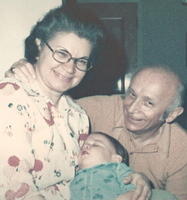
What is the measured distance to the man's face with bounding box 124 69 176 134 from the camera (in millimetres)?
1977

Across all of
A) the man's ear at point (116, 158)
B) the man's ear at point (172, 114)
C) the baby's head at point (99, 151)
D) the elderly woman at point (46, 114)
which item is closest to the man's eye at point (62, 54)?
the elderly woman at point (46, 114)

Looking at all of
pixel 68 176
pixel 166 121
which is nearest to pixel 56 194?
pixel 68 176

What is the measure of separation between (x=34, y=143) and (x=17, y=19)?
3.24 ft

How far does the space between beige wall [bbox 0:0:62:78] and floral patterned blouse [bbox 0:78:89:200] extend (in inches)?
23.5

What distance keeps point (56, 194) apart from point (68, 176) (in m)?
0.11

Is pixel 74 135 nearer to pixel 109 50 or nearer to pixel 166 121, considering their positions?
pixel 166 121

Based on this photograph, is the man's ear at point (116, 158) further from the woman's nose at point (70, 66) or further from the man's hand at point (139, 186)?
the woman's nose at point (70, 66)

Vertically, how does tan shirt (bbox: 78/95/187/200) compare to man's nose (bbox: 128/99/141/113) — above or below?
below

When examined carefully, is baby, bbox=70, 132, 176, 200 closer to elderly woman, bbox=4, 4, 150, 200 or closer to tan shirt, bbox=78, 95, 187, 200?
elderly woman, bbox=4, 4, 150, 200

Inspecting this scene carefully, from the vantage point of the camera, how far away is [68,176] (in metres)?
1.56

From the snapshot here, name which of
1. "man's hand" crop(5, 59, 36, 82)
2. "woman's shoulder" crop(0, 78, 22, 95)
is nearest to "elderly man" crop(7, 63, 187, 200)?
"man's hand" crop(5, 59, 36, 82)

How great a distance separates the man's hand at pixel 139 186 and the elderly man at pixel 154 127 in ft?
1.29

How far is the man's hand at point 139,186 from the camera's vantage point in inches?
60.1

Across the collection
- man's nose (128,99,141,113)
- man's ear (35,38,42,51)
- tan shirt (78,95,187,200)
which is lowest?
tan shirt (78,95,187,200)
